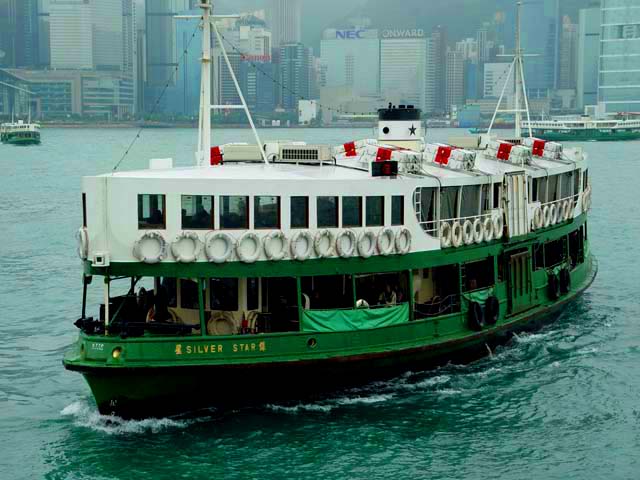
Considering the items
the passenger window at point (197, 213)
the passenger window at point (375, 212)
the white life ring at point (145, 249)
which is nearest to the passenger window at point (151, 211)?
the white life ring at point (145, 249)

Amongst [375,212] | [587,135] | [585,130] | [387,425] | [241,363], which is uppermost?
[375,212]

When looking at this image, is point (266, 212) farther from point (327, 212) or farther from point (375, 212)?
point (375, 212)

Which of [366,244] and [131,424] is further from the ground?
[366,244]

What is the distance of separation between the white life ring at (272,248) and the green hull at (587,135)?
149 m

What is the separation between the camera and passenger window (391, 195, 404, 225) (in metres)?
22.9

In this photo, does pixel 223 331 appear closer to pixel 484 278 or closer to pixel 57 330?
pixel 484 278

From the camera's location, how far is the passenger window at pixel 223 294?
2162 cm

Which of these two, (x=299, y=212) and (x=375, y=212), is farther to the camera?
(x=375, y=212)

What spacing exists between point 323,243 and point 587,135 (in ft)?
511

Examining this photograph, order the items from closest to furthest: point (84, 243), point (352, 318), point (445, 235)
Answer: point (84, 243) → point (352, 318) → point (445, 235)

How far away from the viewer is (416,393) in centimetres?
2322

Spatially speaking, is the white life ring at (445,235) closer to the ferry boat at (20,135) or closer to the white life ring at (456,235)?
the white life ring at (456,235)

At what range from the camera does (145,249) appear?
20.5 metres

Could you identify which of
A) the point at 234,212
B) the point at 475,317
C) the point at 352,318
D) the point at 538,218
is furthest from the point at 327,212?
the point at 538,218
